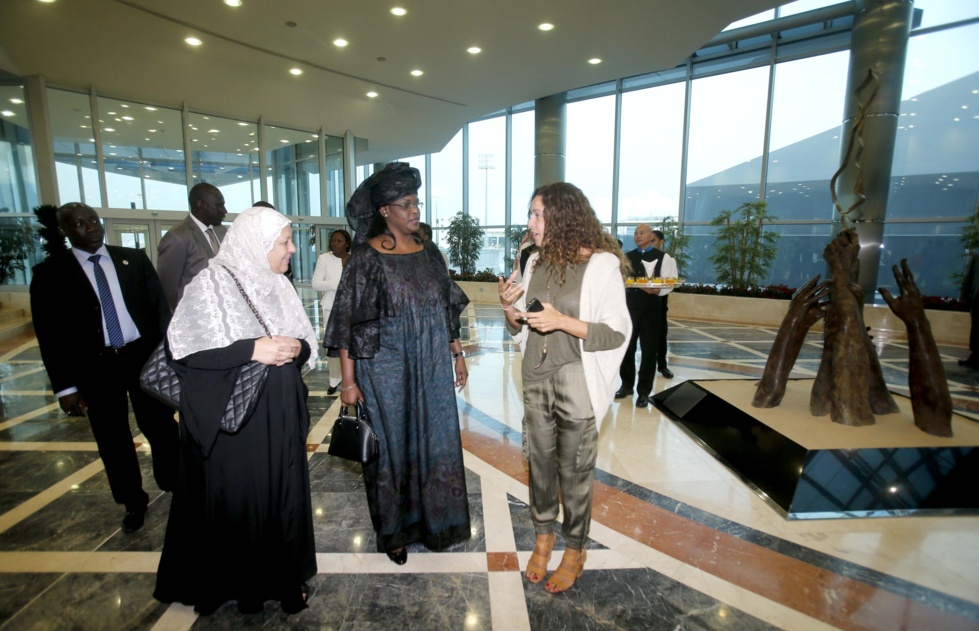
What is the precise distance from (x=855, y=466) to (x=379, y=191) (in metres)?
3.06

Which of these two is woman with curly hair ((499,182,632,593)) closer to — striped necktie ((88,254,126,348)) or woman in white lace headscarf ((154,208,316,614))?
woman in white lace headscarf ((154,208,316,614))

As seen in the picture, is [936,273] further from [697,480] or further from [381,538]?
[381,538]

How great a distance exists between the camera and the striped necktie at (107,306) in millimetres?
2297

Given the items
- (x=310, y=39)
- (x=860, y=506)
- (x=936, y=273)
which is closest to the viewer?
(x=860, y=506)

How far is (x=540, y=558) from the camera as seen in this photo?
2.00 metres

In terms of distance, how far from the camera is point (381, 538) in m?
2.10

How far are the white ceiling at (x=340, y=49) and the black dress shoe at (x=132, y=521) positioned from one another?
667 centimetres

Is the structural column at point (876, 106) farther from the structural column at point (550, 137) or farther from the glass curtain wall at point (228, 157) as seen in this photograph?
the glass curtain wall at point (228, 157)

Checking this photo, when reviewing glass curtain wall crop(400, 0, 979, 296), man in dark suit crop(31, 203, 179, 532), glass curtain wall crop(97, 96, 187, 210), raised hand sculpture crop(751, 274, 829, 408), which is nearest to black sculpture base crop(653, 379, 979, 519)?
raised hand sculpture crop(751, 274, 829, 408)

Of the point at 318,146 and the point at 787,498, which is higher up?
the point at 318,146

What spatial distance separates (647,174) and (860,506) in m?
11.1

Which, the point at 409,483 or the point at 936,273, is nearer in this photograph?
the point at 409,483

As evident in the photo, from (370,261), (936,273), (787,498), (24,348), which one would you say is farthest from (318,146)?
(936,273)

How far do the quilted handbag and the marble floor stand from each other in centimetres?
90
